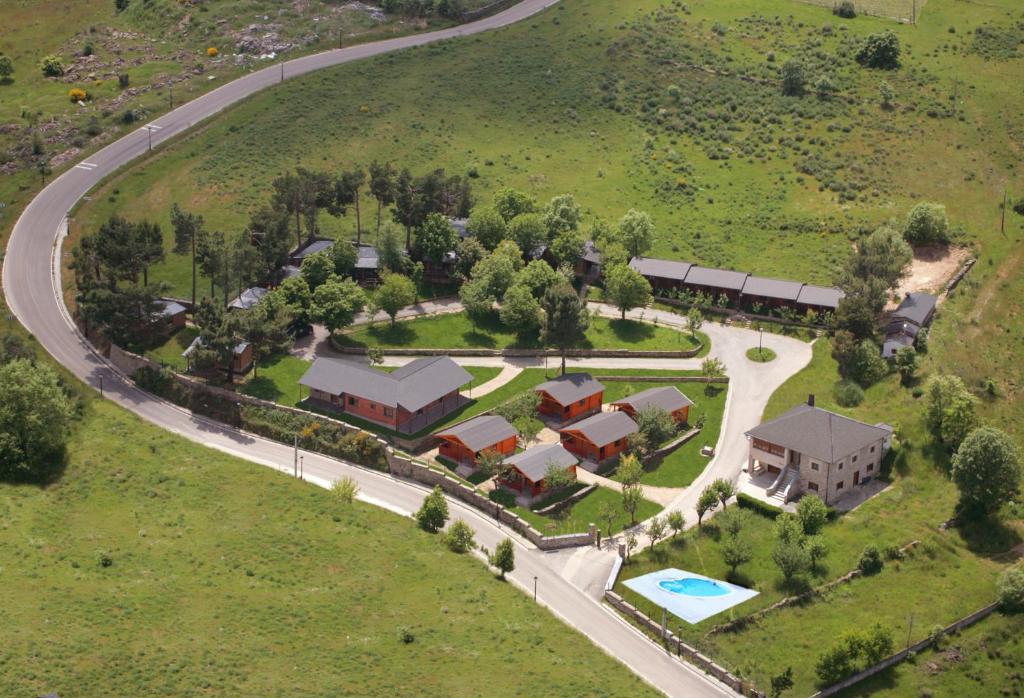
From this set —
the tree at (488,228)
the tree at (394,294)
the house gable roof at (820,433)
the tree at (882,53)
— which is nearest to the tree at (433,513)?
the house gable roof at (820,433)

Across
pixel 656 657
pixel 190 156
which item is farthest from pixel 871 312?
pixel 190 156

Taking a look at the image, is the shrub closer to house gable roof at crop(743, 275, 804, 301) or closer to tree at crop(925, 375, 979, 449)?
house gable roof at crop(743, 275, 804, 301)

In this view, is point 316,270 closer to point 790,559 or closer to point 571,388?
point 571,388

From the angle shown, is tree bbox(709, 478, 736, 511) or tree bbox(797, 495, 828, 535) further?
tree bbox(709, 478, 736, 511)

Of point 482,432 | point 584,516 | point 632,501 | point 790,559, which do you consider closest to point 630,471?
point 632,501

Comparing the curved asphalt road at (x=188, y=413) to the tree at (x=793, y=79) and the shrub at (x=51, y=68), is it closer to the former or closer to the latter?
the shrub at (x=51, y=68)

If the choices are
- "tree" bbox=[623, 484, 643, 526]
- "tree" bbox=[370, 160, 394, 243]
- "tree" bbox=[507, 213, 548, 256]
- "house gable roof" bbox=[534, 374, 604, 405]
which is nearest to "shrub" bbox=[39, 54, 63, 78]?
"tree" bbox=[370, 160, 394, 243]
